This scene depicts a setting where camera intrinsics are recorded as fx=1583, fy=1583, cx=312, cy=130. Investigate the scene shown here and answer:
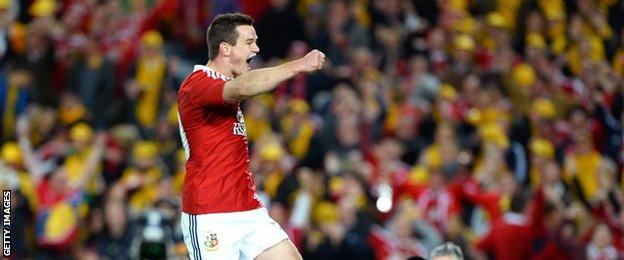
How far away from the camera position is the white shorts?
25.7 feet

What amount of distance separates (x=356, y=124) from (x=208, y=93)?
8173 millimetres

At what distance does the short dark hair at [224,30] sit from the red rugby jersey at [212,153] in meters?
0.13

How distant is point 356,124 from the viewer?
15766 mm

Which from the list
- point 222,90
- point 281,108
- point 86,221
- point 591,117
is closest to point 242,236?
point 222,90

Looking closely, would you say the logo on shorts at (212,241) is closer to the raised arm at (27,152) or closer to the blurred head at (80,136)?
the raised arm at (27,152)

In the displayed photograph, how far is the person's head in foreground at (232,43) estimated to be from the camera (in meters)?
7.87

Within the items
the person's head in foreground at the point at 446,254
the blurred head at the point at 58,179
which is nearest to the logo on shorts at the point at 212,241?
the person's head in foreground at the point at 446,254

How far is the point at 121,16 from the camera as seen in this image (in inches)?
698

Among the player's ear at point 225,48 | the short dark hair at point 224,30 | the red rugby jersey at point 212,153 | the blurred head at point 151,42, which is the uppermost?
the short dark hair at point 224,30

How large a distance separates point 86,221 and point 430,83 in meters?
4.60

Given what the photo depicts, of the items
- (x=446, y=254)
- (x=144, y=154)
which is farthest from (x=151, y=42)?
(x=446, y=254)

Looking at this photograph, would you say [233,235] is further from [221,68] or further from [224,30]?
[224,30]

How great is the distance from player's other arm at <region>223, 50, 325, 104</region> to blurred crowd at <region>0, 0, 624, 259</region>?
3689mm

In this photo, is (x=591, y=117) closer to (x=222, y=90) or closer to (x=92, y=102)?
(x=92, y=102)
